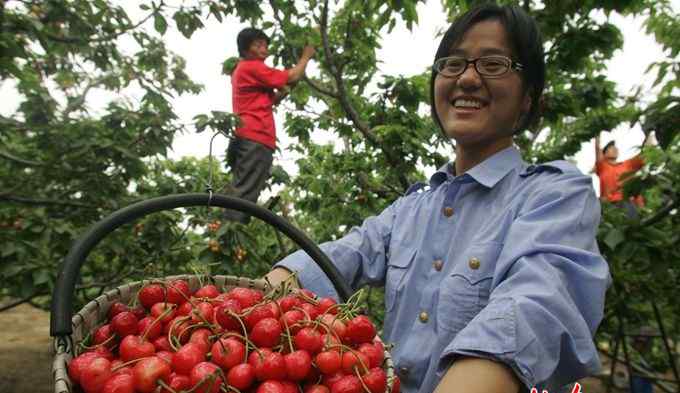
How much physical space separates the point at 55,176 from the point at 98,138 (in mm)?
352

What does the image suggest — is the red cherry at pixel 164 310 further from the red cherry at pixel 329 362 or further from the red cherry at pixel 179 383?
the red cherry at pixel 329 362

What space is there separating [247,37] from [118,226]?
2.97 meters

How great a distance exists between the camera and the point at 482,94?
4.25 ft

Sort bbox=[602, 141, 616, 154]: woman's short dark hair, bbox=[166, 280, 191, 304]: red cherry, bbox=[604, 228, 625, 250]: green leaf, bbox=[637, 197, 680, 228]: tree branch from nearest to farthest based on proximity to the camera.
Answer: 1. bbox=[166, 280, 191, 304]: red cherry
2. bbox=[604, 228, 625, 250]: green leaf
3. bbox=[637, 197, 680, 228]: tree branch
4. bbox=[602, 141, 616, 154]: woman's short dark hair

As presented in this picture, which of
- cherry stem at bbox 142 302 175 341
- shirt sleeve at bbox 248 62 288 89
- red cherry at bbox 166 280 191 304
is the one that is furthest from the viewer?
shirt sleeve at bbox 248 62 288 89

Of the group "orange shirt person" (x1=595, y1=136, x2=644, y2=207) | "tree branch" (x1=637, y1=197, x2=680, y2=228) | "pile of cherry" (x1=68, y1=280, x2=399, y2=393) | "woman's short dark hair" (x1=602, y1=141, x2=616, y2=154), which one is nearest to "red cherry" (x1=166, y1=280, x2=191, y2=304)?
"pile of cherry" (x1=68, y1=280, x2=399, y2=393)

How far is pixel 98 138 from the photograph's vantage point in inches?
127

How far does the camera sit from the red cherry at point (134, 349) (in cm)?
94

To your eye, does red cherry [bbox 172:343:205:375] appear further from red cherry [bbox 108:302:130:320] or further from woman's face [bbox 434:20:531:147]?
woman's face [bbox 434:20:531:147]

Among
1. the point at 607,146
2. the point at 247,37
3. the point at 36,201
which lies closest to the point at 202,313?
the point at 36,201

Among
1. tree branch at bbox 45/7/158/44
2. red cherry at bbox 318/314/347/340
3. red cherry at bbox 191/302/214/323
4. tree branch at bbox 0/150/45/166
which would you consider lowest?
red cherry at bbox 318/314/347/340

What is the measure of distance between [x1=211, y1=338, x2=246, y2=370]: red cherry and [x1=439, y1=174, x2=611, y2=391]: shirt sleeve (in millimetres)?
362

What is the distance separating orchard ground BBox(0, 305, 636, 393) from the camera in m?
4.03

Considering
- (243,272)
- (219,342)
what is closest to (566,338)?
(219,342)
